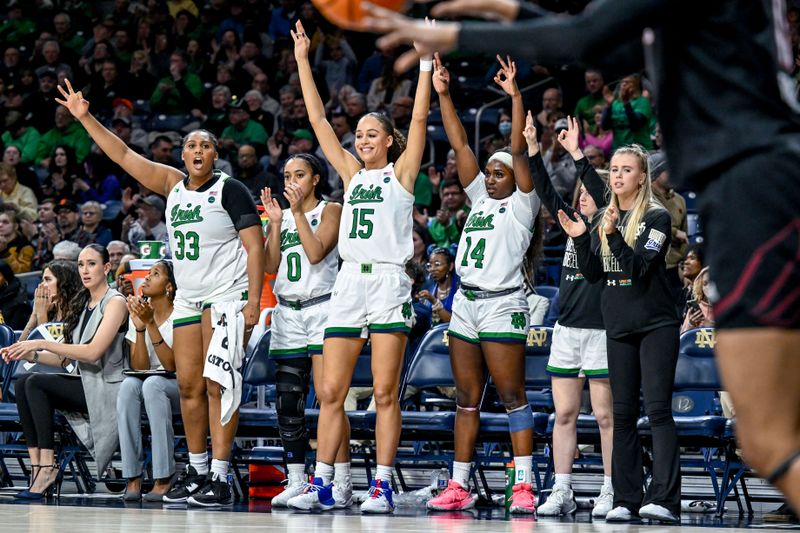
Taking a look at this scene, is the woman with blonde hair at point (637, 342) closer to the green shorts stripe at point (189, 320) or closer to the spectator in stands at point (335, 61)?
the green shorts stripe at point (189, 320)

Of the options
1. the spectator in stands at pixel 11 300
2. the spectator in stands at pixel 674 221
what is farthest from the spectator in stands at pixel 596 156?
the spectator in stands at pixel 11 300

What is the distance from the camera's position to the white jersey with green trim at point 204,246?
23.6ft

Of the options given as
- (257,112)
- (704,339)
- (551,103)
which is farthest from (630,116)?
(257,112)

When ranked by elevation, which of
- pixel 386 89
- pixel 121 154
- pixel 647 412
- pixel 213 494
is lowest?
pixel 213 494

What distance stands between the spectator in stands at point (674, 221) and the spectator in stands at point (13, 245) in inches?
252

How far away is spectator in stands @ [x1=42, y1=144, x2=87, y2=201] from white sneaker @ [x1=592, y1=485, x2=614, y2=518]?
916cm

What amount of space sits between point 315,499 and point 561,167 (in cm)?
565

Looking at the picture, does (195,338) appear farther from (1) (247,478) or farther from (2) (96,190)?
(2) (96,190)

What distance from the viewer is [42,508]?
251 inches

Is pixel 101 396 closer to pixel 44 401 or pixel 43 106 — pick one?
pixel 44 401

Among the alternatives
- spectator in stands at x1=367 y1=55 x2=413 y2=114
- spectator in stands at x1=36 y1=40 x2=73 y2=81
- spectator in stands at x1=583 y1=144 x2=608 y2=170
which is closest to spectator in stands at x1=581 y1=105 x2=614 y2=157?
spectator in stands at x1=583 y1=144 x2=608 y2=170

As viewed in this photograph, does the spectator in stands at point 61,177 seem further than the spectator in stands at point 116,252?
Yes

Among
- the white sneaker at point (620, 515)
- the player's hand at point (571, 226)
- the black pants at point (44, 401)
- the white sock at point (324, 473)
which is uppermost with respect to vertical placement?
the player's hand at point (571, 226)

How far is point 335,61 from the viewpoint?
1461 centimetres
